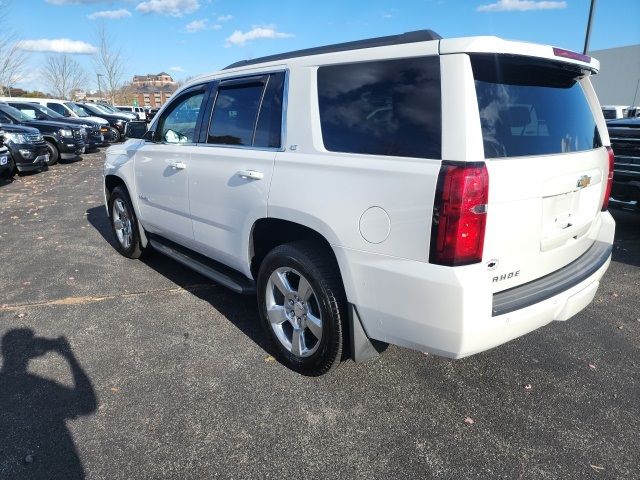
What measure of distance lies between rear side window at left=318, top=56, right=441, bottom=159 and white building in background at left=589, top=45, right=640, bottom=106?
4214 centimetres

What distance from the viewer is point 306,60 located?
280 centimetres

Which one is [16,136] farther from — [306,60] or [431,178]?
[431,178]

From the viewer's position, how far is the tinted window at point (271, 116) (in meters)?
2.96

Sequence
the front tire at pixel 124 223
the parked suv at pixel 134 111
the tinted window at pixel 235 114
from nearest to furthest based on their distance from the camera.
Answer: the tinted window at pixel 235 114
the front tire at pixel 124 223
the parked suv at pixel 134 111

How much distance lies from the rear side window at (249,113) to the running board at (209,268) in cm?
103

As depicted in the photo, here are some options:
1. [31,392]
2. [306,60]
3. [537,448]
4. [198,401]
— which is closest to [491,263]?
[537,448]

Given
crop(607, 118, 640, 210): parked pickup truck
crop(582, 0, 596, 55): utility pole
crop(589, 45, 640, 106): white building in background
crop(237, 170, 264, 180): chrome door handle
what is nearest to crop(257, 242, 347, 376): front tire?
crop(237, 170, 264, 180): chrome door handle

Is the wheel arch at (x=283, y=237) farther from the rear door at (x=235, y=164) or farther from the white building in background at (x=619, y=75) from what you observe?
the white building in background at (x=619, y=75)

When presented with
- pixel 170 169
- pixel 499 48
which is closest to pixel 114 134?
pixel 170 169

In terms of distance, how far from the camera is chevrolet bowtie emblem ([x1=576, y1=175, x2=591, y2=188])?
2.54 m

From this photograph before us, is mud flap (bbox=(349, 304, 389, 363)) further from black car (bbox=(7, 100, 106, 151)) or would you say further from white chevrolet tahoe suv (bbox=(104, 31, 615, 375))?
black car (bbox=(7, 100, 106, 151))

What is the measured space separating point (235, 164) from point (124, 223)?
269cm

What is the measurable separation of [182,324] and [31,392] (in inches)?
45.5

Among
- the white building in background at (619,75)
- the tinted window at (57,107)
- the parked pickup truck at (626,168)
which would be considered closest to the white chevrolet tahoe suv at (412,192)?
the parked pickup truck at (626,168)
